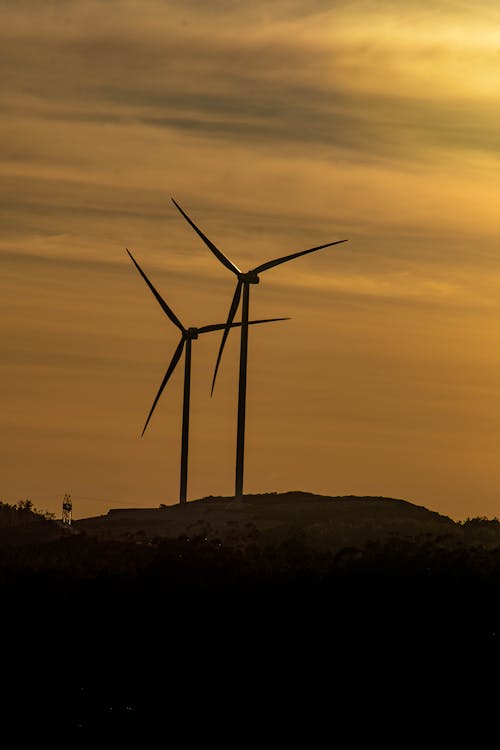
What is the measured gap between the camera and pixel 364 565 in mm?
50375

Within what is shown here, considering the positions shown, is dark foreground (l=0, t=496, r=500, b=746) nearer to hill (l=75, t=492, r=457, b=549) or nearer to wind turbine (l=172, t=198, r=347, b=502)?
hill (l=75, t=492, r=457, b=549)

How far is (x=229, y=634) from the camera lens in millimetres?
44312

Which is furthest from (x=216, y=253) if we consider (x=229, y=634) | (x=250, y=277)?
(x=229, y=634)

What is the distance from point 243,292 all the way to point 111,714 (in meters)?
66.4

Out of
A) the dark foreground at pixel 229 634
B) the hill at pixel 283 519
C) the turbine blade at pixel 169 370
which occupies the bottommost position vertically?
the dark foreground at pixel 229 634

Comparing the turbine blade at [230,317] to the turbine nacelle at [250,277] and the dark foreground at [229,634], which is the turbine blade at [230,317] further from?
the dark foreground at [229,634]

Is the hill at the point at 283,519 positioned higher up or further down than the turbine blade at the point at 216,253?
further down

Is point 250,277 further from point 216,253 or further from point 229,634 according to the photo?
point 229,634

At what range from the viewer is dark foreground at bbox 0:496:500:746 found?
40.1 m

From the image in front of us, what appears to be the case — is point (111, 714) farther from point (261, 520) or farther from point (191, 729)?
point (261, 520)

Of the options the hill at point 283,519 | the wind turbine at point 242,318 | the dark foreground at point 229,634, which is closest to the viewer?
the dark foreground at point 229,634

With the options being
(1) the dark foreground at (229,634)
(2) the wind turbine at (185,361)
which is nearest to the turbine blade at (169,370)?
(2) the wind turbine at (185,361)

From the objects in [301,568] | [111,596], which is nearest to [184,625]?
[111,596]

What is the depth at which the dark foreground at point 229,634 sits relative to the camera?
131 ft
